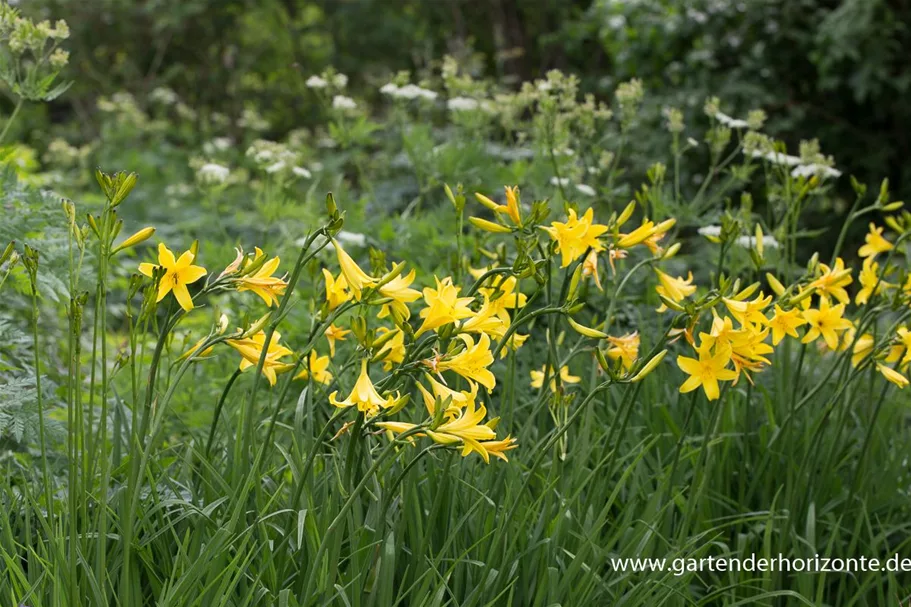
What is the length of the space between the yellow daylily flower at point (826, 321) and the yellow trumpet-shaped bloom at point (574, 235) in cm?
58

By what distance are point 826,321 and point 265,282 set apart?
4.17 ft

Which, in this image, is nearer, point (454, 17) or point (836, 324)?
point (836, 324)

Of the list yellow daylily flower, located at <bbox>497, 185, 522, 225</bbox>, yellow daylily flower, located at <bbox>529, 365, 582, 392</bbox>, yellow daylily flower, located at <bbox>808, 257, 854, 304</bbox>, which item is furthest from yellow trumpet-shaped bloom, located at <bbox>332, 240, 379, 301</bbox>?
yellow daylily flower, located at <bbox>808, 257, 854, 304</bbox>

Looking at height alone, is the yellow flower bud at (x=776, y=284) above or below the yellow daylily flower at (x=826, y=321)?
above

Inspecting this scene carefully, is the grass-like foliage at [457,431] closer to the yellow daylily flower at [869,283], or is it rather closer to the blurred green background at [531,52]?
the yellow daylily flower at [869,283]

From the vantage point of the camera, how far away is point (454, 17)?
892 centimetres

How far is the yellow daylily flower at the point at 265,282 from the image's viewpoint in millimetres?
1618

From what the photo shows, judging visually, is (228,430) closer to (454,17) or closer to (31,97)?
(31,97)

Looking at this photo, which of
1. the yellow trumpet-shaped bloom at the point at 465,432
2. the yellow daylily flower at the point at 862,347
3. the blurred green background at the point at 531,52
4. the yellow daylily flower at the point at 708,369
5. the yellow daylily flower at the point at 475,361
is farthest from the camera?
the blurred green background at the point at 531,52

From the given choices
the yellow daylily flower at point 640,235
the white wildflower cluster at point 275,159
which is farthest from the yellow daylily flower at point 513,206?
the white wildflower cluster at point 275,159

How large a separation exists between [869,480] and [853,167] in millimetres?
4358

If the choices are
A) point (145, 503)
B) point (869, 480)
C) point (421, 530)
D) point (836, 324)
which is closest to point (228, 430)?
point (145, 503)

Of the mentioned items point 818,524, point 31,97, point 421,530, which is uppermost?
point 31,97

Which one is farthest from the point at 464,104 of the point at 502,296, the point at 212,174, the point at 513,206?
the point at 502,296
